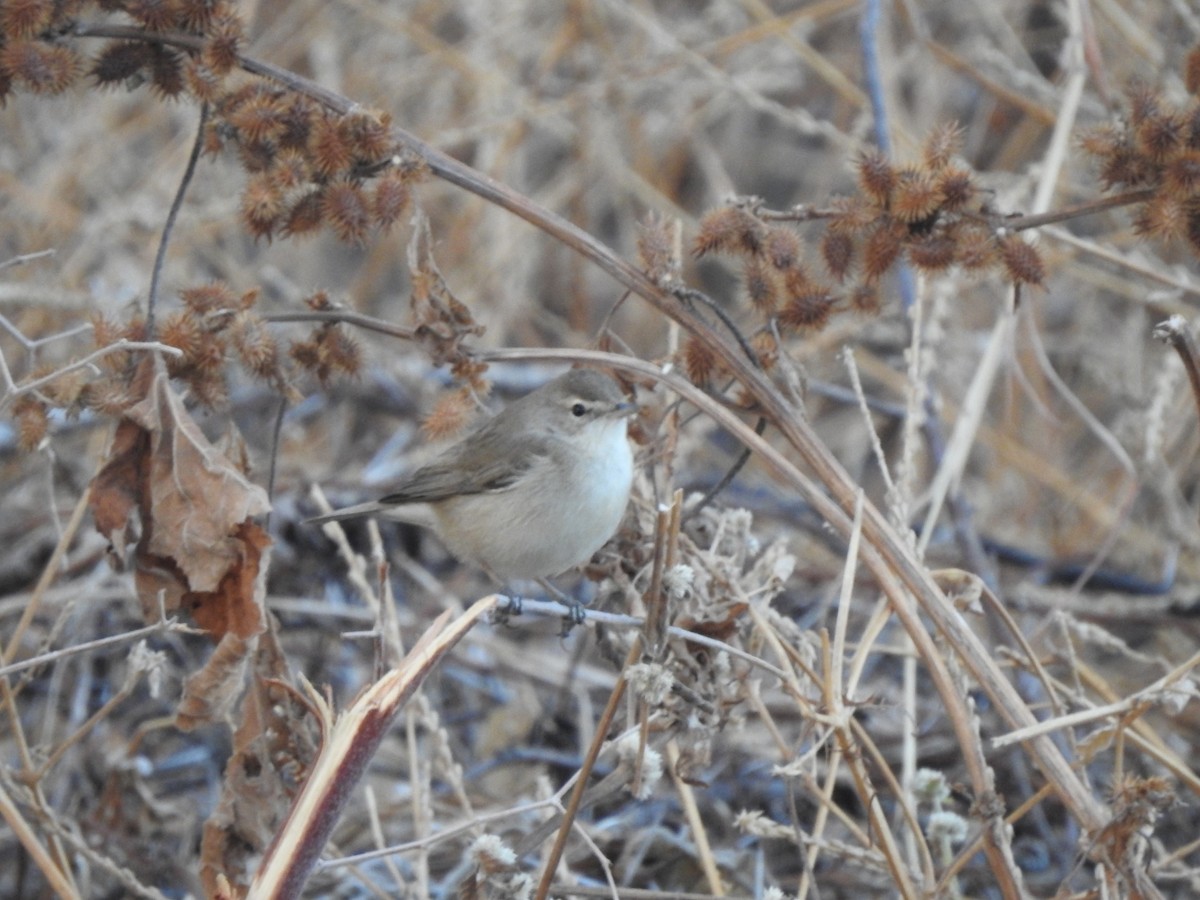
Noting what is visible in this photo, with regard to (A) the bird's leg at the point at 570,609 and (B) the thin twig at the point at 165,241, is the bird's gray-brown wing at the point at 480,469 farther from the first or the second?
(B) the thin twig at the point at 165,241

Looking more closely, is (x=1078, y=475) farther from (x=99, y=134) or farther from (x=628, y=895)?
(x=99, y=134)

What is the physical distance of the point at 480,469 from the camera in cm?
405

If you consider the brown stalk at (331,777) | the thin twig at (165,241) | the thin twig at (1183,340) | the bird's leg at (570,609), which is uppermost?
the thin twig at (1183,340)

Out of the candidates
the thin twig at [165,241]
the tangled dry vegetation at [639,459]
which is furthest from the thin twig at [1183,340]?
the thin twig at [165,241]

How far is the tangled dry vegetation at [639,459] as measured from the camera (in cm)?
259

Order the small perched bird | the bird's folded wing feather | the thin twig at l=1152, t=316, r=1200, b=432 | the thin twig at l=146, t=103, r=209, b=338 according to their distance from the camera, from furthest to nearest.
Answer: the bird's folded wing feather < the small perched bird < the thin twig at l=146, t=103, r=209, b=338 < the thin twig at l=1152, t=316, r=1200, b=432

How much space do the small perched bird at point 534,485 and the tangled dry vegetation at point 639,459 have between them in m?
0.15

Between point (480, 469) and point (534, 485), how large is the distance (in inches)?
9.8

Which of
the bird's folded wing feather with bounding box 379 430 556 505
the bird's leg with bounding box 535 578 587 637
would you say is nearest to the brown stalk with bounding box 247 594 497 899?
the bird's leg with bounding box 535 578 587 637

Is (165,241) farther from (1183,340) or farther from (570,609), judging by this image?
(1183,340)

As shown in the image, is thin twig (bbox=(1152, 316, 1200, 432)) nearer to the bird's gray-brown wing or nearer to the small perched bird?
the small perched bird

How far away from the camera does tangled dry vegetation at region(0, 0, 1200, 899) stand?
2.59 m

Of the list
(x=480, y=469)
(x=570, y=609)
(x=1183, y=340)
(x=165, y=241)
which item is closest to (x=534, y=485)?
(x=480, y=469)

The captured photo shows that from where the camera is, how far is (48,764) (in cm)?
273
